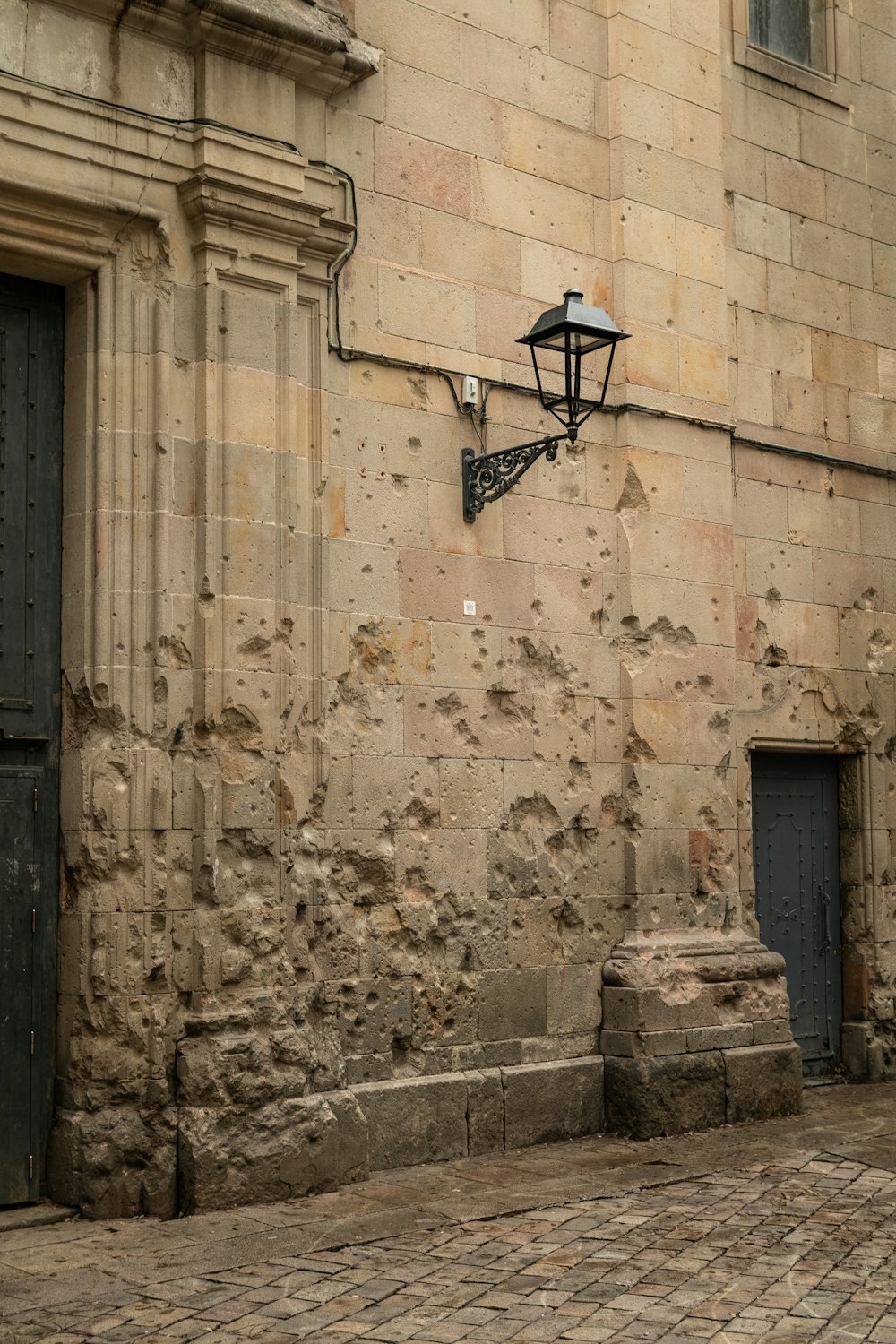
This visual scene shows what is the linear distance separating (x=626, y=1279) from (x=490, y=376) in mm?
4260

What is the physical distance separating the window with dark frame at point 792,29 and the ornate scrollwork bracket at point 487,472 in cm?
380

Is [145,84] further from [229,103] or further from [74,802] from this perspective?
[74,802]

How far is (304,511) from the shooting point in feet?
22.4

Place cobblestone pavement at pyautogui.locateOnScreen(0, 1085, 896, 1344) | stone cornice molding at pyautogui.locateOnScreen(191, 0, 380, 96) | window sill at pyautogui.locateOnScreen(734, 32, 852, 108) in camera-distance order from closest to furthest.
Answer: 1. cobblestone pavement at pyautogui.locateOnScreen(0, 1085, 896, 1344)
2. stone cornice molding at pyautogui.locateOnScreen(191, 0, 380, 96)
3. window sill at pyautogui.locateOnScreen(734, 32, 852, 108)

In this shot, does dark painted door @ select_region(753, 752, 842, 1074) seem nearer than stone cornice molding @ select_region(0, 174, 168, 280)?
No

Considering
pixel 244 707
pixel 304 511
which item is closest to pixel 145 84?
pixel 304 511

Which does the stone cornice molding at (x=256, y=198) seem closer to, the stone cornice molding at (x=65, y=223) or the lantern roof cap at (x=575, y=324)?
the stone cornice molding at (x=65, y=223)

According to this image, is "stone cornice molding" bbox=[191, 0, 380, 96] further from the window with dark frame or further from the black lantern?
the window with dark frame

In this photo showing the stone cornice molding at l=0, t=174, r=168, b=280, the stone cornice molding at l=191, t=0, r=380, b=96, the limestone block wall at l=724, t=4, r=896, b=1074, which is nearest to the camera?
the stone cornice molding at l=0, t=174, r=168, b=280

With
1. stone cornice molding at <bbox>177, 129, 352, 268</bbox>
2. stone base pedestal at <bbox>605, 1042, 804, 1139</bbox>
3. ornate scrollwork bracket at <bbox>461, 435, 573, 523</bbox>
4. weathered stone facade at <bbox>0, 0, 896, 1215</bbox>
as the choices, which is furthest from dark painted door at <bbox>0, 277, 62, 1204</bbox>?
stone base pedestal at <bbox>605, 1042, 804, 1139</bbox>

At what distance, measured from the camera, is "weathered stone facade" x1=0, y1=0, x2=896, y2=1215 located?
6.30 m

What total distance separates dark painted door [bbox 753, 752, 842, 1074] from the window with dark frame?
4340 mm

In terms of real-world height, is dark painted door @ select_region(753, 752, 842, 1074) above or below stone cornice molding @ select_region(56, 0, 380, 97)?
below

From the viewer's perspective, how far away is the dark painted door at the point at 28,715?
243 inches
